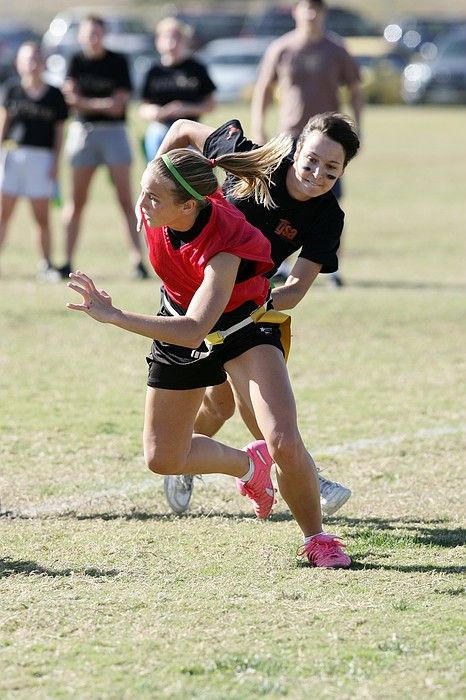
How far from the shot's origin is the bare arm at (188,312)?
465cm

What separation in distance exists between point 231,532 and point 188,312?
1224 millimetres

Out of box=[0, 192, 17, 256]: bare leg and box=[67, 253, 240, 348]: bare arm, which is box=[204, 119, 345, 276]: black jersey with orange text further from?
box=[0, 192, 17, 256]: bare leg

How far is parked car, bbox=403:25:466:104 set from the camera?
3528 centimetres

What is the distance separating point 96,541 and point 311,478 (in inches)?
38.0

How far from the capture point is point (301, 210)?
5.71 meters

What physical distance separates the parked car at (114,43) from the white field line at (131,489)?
2679 cm

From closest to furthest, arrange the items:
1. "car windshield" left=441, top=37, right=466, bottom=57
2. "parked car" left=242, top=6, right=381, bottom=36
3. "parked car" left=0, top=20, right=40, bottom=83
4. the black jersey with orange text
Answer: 1. the black jersey with orange text
2. "parked car" left=0, top=20, right=40, bottom=83
3. "car windshield" left=441, top=37, right=466, bottom=57
4. "parked car" left=242, top=6, right=381, bottom=36

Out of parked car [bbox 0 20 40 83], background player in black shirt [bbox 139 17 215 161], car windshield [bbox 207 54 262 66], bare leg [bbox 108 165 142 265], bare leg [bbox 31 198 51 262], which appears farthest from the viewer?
car windshield [bbox 207 54 262 66]

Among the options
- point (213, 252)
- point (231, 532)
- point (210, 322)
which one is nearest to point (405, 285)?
point (231, 532)

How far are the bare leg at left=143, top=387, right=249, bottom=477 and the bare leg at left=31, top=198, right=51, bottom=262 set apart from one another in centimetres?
691

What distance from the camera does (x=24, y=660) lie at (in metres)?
4.12

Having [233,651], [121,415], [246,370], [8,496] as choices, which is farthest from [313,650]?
[121,415]

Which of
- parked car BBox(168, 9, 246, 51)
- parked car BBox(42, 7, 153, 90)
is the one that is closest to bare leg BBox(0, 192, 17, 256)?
parked car BBox(42, 7, 153, 90)

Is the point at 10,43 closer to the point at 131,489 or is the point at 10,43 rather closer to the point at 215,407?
the point at 131,489
